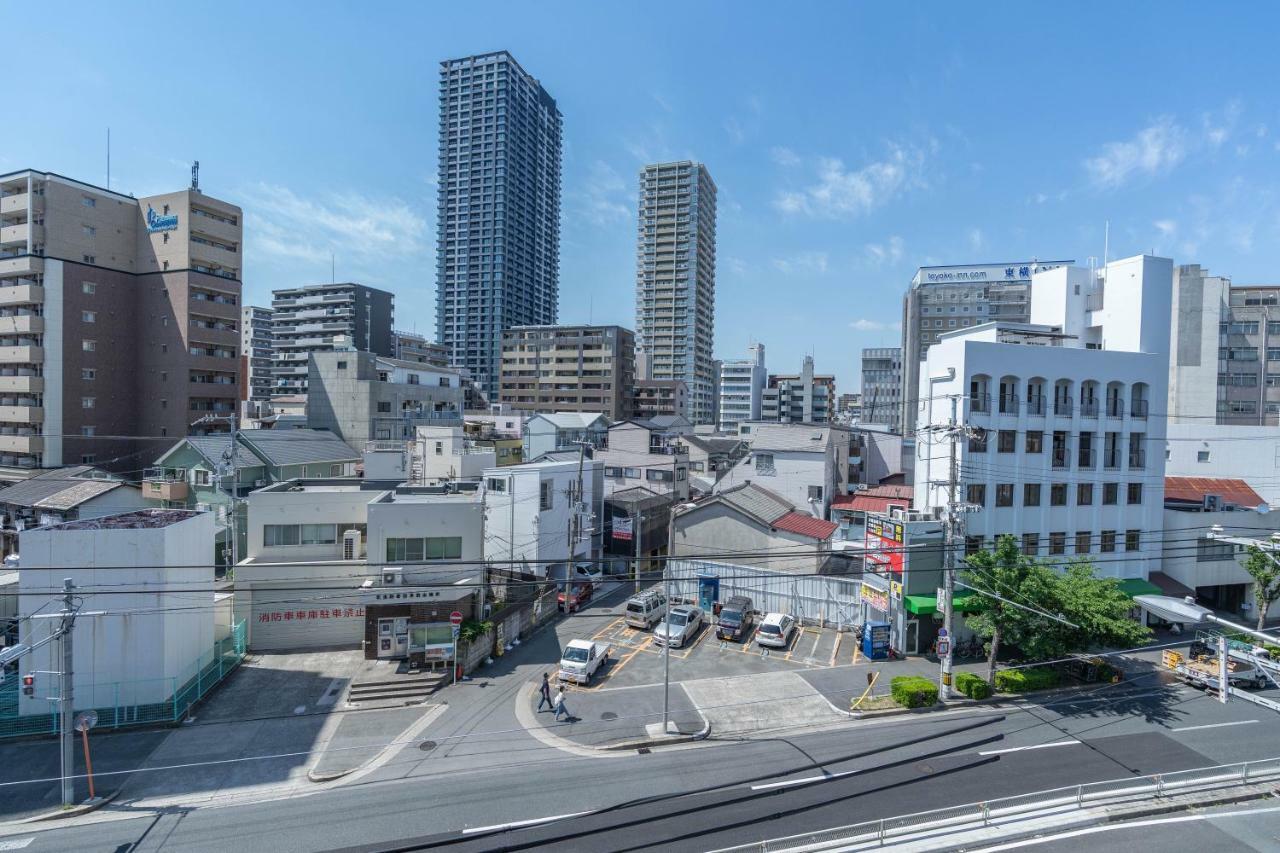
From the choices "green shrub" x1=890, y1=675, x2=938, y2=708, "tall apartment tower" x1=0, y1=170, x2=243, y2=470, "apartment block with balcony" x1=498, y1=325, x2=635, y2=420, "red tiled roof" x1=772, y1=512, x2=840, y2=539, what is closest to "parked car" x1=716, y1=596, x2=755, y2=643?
"red tiled roof" x1=772, y1=512, x2=840, y2=539

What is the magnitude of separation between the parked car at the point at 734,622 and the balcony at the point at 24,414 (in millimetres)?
57968

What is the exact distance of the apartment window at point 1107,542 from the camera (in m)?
32.3

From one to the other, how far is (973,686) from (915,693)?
2650 mm

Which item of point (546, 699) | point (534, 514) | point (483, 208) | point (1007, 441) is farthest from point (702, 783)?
point (483, 208)

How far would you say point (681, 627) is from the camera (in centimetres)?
2977

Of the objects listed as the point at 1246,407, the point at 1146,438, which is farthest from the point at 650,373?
the point at 1146,438

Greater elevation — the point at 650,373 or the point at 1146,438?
the point at 650,373

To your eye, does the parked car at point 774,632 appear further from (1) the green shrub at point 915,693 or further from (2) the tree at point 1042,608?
(2) the tree at point 1042,608

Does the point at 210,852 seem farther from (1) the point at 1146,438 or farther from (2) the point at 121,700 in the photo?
(1) the point at 1146,438

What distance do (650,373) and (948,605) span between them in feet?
340

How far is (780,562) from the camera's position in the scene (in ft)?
113

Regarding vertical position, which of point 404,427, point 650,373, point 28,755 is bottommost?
point 28,755

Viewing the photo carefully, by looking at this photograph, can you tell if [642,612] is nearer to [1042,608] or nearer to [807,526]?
[807,526]

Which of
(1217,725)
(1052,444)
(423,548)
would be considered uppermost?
(1052,444)
